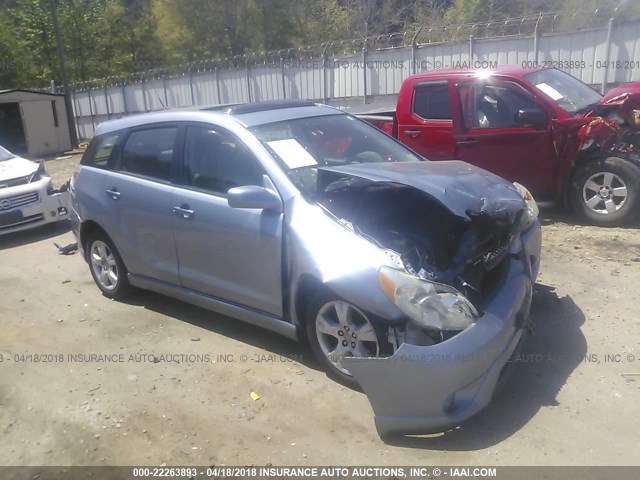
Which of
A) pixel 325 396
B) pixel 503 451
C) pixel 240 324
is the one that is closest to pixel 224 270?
pixel 240 324

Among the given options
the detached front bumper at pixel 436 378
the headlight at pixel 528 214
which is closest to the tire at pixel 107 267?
the detached front bumper at pixel 436 378

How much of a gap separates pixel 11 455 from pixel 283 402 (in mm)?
1567

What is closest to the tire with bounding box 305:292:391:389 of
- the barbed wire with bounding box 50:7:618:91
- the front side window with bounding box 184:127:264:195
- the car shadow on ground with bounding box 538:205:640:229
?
the front side window with bounding box 184:127:264:195

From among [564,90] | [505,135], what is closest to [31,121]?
[505,135]

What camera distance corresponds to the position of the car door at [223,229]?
4176mm

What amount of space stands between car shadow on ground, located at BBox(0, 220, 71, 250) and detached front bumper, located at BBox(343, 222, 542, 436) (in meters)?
6.39

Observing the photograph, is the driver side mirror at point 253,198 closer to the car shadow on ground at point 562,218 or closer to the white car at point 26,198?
the car shadow on ground at point 562,218

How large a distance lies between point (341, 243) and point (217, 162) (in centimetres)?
135

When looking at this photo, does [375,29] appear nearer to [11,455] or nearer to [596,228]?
[596,228]

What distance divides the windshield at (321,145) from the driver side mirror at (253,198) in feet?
0.68

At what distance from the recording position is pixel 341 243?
378 centimetres

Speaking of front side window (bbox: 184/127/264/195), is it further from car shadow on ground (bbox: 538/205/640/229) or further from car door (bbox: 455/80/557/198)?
car shadow on ground (bbox: 538/205/640/229)

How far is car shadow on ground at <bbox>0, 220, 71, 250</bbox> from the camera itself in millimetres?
8766

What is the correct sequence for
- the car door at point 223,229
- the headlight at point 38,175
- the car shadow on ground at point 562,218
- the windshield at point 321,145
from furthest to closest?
the headlight at point 38,175, the car shadow on ground at point 562,218, the windshield at point 321,145, the car door at point 223,229
